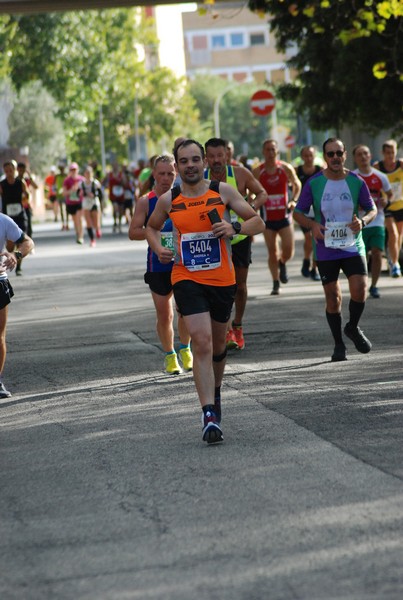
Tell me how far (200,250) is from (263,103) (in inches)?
919

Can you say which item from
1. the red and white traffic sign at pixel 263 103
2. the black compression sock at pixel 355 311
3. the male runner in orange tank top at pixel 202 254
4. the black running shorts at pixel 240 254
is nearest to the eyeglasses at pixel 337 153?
the black compression sock at pixel 355 311

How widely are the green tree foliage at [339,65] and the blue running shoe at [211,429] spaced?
14.6 metres

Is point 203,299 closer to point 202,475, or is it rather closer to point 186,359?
point 202,475

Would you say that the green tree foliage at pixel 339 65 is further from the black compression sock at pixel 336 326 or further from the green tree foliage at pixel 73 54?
the green tree foliage at pixel 73 54

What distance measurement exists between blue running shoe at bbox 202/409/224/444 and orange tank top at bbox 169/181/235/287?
2.67ft

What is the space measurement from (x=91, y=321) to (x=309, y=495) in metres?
9.89

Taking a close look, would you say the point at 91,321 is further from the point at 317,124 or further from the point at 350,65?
the point at 317,124

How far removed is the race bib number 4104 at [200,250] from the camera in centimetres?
838

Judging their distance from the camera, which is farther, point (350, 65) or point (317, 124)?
point (317, 124)

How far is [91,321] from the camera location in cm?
1627

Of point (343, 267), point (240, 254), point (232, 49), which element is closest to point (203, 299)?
point (343, 267)

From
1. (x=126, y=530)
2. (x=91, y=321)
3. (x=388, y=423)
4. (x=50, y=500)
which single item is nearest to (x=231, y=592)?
(x=126, y=530)

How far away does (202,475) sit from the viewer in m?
7.21

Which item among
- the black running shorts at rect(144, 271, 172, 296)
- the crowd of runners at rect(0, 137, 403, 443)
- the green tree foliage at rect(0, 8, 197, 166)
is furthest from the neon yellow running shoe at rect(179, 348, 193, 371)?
the green tree foliage at rect(0, 8, 197, 166)
